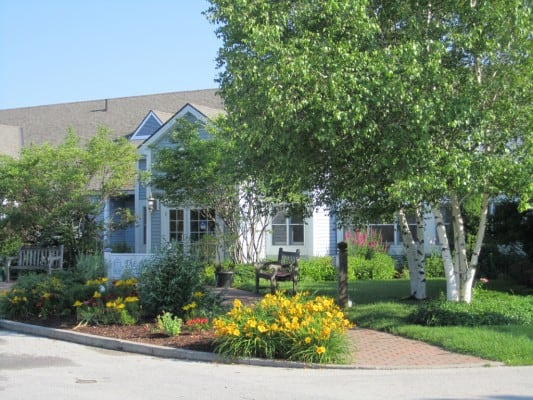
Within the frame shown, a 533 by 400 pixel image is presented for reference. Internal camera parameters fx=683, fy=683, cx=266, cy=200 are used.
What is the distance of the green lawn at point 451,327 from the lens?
9.54 metres

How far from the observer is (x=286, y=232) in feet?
78.6

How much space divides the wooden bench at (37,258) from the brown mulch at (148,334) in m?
8.80

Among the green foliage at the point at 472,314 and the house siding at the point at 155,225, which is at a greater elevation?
the house siding at the point at 155,225

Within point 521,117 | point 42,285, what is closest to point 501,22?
point 521,117

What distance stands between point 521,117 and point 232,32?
5.38 m

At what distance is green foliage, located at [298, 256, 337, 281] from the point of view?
20891 millimetres

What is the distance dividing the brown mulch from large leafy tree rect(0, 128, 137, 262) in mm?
9630

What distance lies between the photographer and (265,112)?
36.0 ft

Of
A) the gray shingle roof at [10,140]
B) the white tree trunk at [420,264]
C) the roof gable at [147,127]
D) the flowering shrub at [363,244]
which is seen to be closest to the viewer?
the white tree trunk at [420,264]

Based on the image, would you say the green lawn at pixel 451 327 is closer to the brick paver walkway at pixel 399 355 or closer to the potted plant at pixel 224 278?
the brick paver walkway at pixel 399 355

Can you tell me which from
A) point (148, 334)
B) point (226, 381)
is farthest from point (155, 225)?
point (226, 381)

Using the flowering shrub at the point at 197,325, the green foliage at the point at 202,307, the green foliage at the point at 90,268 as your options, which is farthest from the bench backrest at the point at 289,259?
the flowering shrub at the point at 197,325

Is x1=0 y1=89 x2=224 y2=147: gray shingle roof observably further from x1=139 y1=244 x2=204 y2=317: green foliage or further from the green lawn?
x1=139 y1=244 x2=204 y2=317: green foliage

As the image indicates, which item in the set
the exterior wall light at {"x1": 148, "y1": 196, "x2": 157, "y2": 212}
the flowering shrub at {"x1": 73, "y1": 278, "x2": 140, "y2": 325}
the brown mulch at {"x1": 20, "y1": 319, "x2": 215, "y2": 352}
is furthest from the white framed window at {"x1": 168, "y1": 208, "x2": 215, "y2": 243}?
the brown mulch at {"x1": 20, "y1": 319, "x2": 215, "y2": 352}
